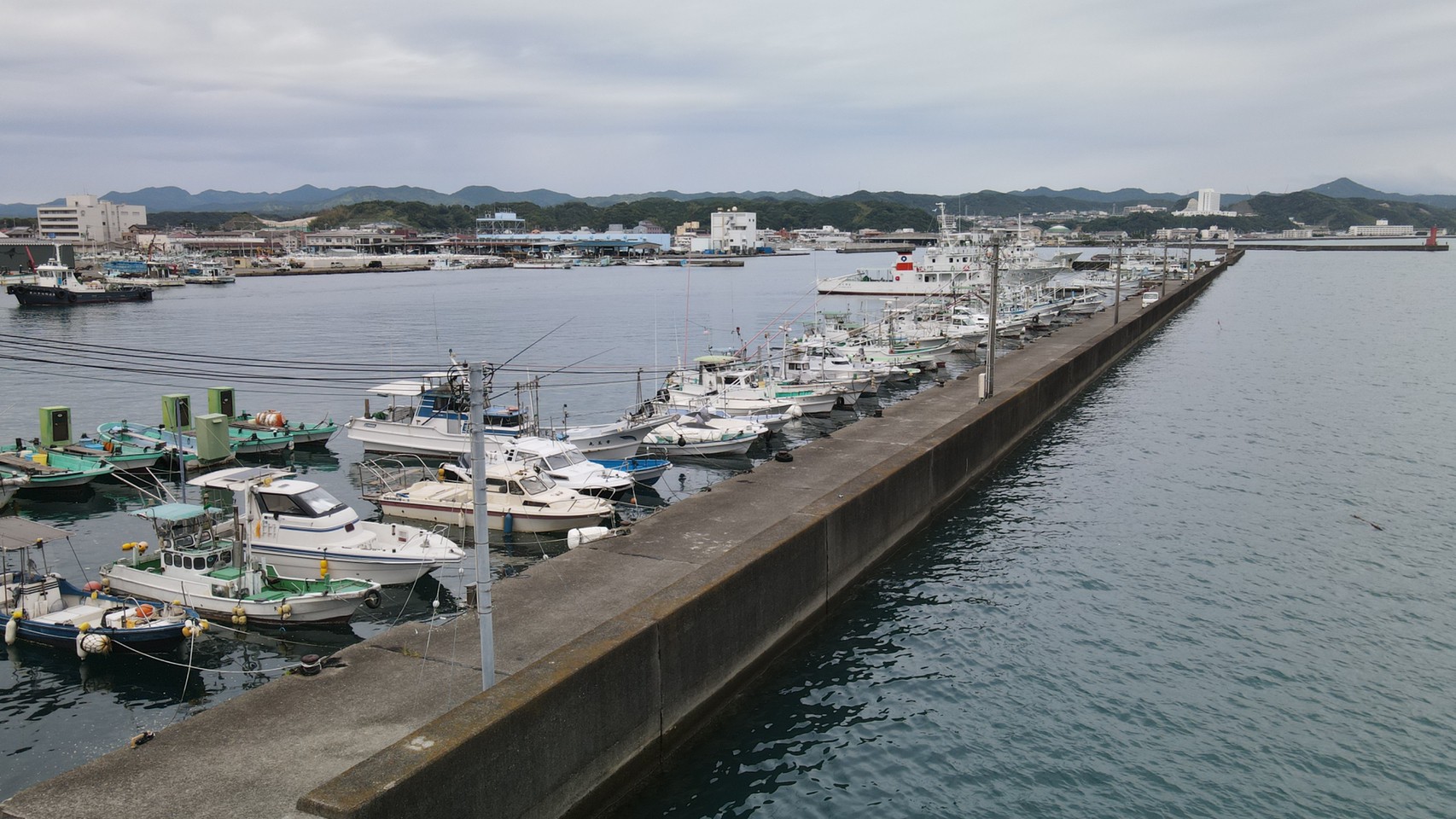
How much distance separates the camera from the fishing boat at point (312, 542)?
19.3 meters

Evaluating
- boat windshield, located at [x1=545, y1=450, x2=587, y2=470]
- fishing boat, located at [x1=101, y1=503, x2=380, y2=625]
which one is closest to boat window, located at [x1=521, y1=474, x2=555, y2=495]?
boat windshield, located at [x1=545, y1=450, x2=587, y2=470]

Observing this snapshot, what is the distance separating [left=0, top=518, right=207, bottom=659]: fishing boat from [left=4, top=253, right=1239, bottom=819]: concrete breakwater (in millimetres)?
6330

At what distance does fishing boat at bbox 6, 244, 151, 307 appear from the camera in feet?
314

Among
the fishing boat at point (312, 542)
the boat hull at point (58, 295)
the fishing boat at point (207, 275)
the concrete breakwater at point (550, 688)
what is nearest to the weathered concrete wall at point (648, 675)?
the concrete breakwater at point (550, 688)

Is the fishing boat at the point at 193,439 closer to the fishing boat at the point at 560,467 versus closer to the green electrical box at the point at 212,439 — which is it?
the green electrical box at the point at 212,439

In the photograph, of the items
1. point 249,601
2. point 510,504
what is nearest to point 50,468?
point 510,504

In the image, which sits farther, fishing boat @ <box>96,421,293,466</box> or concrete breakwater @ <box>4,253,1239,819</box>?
fishing boat @ <box>96,421,293,466</box>

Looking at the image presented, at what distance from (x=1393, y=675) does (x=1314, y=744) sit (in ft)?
10.2

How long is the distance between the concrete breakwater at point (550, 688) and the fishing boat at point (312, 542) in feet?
17.5

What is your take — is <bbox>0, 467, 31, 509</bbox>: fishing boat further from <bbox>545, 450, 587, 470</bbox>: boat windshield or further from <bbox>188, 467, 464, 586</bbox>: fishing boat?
<bbox>545, 450, 587, 470</bbox>: boat windshield

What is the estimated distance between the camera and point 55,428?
99.7ft

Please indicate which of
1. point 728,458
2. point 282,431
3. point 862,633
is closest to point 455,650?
point 862,633

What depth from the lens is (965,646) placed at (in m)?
15.7

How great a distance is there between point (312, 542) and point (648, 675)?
433 inches
